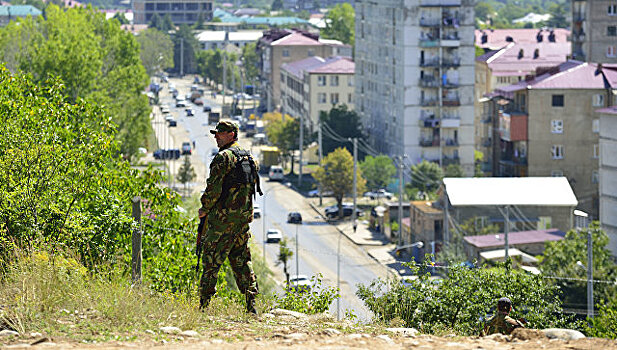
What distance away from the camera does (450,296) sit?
57.2 feet

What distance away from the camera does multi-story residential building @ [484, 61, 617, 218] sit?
7188 centimetres

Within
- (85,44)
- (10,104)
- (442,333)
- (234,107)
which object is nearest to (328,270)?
(85,44)

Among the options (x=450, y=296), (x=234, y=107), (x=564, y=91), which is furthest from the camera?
(x=234, y=107)

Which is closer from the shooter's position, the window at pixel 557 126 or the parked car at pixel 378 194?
the window at pixel 557 126

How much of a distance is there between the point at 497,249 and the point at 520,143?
21.5m

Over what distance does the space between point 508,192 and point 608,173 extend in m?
6.61

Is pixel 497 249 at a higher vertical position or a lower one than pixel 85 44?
lower

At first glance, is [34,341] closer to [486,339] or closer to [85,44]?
[486,339]

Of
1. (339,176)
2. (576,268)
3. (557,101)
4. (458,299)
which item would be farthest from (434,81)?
(458,299)

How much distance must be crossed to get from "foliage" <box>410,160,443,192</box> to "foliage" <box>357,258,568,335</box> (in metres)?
56.3

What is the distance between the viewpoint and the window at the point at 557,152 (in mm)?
73250

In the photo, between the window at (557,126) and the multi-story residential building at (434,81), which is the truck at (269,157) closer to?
the multi-story residential building at (434,81)

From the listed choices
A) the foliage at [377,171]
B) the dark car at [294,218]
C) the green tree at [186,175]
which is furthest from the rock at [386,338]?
the green tree at [186,175]

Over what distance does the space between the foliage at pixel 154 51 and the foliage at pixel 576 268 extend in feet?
266
